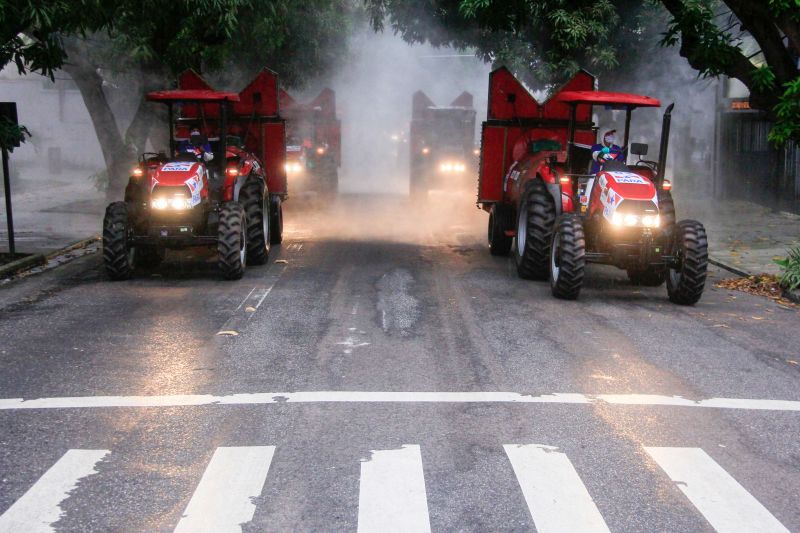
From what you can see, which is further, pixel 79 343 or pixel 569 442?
pixel 79 343

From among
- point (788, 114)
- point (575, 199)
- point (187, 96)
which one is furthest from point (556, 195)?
point (187, 96)

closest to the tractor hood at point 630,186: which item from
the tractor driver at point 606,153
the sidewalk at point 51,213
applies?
the tractor driver at point 606,153

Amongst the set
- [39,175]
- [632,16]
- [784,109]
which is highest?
[632,16]

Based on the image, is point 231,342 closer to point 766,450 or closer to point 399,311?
point 399,311

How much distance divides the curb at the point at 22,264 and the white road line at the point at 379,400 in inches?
273

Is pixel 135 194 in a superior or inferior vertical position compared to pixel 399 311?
superior

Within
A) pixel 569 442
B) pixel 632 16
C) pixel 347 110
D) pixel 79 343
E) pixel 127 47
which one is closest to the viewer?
pixel 569 442

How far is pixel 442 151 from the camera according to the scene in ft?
99.8

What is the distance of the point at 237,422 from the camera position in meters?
6.86

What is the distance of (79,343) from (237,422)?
318 centimetres

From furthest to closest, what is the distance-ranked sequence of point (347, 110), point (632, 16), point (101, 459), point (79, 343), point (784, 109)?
point (347, 110)
point (632, 16)
point (784, 109)
point (79, 343)
point (101, 459)

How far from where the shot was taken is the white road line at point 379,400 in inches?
288

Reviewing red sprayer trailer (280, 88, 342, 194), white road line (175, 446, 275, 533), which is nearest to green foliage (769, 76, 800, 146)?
white road line (175, 446, 275, 533)

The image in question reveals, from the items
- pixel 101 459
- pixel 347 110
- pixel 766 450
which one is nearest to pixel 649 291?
pixel 766 450
